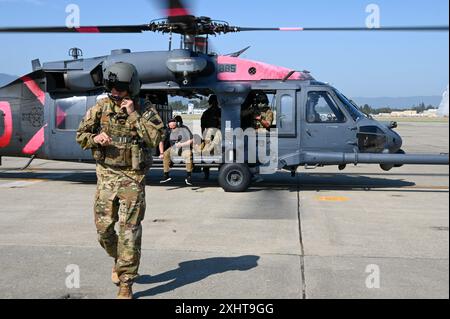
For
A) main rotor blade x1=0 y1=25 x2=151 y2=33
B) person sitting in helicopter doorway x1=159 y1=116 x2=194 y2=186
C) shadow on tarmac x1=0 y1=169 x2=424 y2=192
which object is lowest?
shadow on tarmac x1=0 y1=169 x2=424 y2=192

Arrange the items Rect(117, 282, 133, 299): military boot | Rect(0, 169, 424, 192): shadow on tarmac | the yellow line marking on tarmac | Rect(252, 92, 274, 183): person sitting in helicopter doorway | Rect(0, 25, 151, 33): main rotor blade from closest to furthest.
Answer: Rect(117, 282, 133, 299): military boot, Rect(0, 25, 151, 33): main rotor blade, the yellow line marking on tarmac, Rect(252, 92, 274, 183): person sitting in helicopter doorway, Rect(0, 169, 424, 192): shadow on tarmac

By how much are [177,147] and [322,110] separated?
299cm

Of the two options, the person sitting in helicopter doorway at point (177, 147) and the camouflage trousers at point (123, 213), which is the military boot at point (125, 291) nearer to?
the camouflage trousers at point (123, 213)

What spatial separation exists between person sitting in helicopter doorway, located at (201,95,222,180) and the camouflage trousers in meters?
5.92

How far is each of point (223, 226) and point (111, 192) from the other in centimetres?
288

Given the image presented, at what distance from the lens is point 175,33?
362 inches

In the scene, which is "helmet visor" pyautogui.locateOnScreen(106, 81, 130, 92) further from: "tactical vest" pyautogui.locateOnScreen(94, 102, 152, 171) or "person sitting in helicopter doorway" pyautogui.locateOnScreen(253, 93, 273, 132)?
"person sitting in helicopter doorway" pyautogui.locateOnScreen(253, 93, 273, 132)

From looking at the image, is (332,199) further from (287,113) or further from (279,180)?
(279,180)

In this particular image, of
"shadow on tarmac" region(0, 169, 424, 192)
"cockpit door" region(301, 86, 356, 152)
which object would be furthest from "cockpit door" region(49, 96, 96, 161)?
"cockpit door" region(301, 86, 356, 152)

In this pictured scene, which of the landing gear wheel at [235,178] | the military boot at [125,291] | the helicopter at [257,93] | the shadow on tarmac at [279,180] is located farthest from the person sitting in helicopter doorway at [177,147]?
the military boot at [125,291]

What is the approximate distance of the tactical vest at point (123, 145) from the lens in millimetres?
4234

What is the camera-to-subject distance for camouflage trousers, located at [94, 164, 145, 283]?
415 cm

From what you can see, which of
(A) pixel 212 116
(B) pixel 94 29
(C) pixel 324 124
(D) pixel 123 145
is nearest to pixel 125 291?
(D) pixel 123 145
